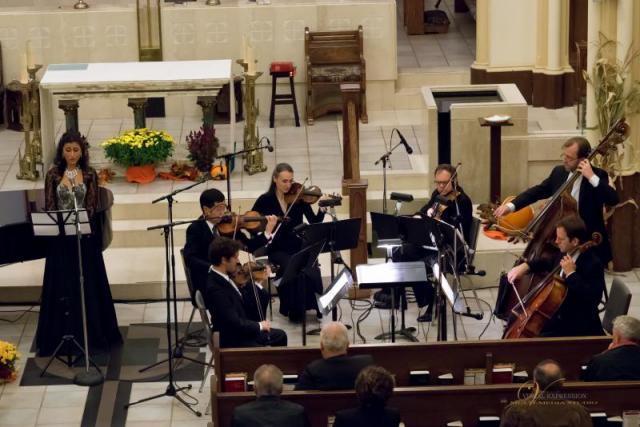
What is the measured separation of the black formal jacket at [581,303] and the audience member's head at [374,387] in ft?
7.76

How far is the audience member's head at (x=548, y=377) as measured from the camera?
9.11m

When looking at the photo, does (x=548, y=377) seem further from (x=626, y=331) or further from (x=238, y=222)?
(x=238, y=222)

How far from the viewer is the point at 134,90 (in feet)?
51.5

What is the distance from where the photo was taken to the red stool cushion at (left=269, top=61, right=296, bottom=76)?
17.4 m

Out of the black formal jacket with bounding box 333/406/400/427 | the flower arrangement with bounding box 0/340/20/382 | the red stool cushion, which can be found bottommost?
the flower arrangement with bounding box 0/340/20/382

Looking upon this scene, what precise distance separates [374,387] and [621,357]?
5.76ft

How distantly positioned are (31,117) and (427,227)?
544cm

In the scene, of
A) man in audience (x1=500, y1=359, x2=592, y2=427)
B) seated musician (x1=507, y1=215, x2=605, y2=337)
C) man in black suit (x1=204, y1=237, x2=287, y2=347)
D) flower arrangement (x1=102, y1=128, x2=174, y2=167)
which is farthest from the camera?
flower arrangement (x1=102, y1=128, x2=174, y2=167)

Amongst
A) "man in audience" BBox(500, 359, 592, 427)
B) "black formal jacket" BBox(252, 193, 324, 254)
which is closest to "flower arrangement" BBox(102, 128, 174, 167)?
"black formal jacket" BBox(252, 193, 324, 254)

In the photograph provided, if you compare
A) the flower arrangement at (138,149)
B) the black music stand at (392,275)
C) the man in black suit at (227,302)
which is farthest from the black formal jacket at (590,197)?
the flower arrangement at (138,149)

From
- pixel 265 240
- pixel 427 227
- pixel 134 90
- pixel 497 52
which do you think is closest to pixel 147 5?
pixel 134 90

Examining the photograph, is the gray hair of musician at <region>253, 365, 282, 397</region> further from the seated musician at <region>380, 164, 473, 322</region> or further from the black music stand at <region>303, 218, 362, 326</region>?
the seated musician at <region>380, 164, 473, 322</region>

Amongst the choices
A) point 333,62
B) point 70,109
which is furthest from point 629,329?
point 333,62

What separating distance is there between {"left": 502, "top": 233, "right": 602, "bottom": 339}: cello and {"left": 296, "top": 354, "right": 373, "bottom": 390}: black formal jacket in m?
1.71
